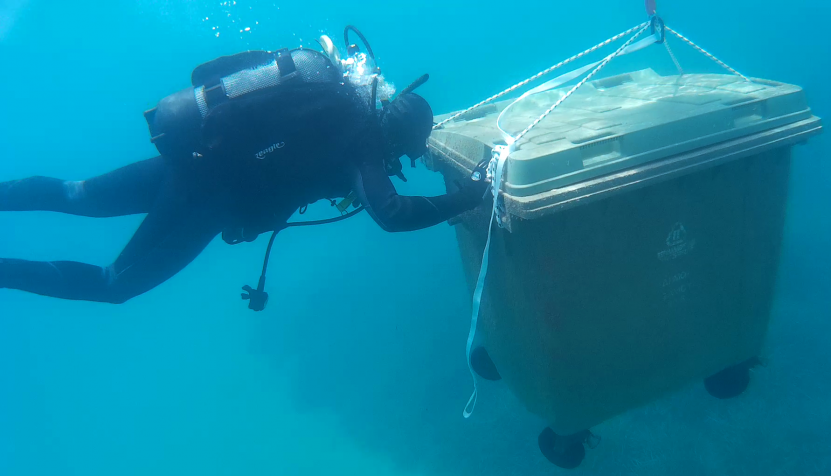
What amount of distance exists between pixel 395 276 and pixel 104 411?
610cm

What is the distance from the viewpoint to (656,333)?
244cm

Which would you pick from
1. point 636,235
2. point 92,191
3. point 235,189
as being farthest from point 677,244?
point 92,191

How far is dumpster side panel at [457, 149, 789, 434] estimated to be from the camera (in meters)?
2.10

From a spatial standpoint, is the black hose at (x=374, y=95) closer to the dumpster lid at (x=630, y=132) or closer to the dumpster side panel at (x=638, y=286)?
the dumpster lid at (x=630, y=132)

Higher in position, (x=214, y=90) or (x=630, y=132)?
(x=214, y=90)

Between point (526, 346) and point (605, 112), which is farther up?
point (605, 112)

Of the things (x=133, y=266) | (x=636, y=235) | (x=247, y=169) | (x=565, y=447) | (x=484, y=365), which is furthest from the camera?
(x=484, y=365)

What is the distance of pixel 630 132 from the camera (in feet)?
6.24

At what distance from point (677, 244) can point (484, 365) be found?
2.16m

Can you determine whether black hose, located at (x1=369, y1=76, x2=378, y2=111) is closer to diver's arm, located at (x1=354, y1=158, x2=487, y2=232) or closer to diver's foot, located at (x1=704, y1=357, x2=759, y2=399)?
diver's arm, located at (x1=354, y1=158, x2=487, y2=232)

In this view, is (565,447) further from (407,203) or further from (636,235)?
(407,203)

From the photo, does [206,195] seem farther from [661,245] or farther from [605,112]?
[661,245]

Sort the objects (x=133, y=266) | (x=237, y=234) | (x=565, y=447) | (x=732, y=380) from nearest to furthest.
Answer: (x=133, y=266) → (x=237, y=234) → (x=565, y=447) → (x=732, y=380)

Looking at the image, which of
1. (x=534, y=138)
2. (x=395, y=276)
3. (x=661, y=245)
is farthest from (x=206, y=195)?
(x=395, y=276)
